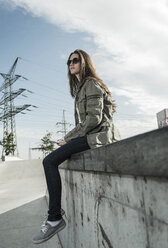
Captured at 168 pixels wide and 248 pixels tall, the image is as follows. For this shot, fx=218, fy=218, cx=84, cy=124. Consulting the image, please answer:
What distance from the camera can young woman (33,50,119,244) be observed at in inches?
88.0

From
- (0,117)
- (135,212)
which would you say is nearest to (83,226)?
(135,212)

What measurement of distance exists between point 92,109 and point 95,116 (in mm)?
80

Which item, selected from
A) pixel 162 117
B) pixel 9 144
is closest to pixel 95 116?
pixel 162 117

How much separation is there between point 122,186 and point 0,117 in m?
48.6

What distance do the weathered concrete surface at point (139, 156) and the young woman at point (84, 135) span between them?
0.77 m

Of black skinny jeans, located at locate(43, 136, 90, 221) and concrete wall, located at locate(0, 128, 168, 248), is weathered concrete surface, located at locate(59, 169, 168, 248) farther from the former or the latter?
black skinny jeans, located at locate(43, 136, 90, 221)

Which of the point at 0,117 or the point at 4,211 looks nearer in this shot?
the point at 4,211

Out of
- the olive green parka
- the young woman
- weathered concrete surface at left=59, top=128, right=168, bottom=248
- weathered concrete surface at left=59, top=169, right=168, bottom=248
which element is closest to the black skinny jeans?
the young woman

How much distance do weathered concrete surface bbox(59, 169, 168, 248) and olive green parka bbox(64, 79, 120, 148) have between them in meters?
0.41

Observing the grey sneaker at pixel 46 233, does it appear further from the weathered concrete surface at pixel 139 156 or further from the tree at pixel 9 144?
the tree at pixel 9 144

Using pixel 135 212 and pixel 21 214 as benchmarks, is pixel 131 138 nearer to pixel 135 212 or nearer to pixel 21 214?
pixel 135 212

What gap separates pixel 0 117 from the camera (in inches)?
1826

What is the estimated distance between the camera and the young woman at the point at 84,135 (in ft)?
7.34

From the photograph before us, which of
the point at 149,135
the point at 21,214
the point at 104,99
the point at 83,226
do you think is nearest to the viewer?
the point at 149,135
